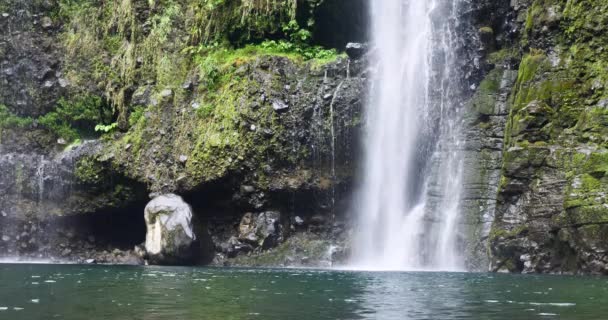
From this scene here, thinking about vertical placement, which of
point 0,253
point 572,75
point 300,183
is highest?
point 572,75

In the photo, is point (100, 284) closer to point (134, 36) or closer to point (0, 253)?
point (0, 253)

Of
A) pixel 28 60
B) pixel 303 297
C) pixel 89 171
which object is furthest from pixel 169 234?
pixel 303 297

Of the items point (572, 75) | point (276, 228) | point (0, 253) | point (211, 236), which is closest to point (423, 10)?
point (572, 75)

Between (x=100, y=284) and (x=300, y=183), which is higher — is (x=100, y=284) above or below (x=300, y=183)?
below

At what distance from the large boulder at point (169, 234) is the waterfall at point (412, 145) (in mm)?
5241

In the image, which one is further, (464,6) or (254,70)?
(254,70)

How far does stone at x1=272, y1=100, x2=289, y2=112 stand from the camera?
23641 mm

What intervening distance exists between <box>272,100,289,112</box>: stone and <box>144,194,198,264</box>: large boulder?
4.30 metres

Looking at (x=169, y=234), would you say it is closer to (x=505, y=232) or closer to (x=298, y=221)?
(x=298, y=221)

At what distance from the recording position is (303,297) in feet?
35.8

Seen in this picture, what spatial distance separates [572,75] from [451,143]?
167 inches

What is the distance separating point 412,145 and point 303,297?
1299 centimetres

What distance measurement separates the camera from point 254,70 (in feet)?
80.2

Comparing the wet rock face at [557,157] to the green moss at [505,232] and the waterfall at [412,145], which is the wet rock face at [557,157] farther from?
the waterfall at [412,145]
